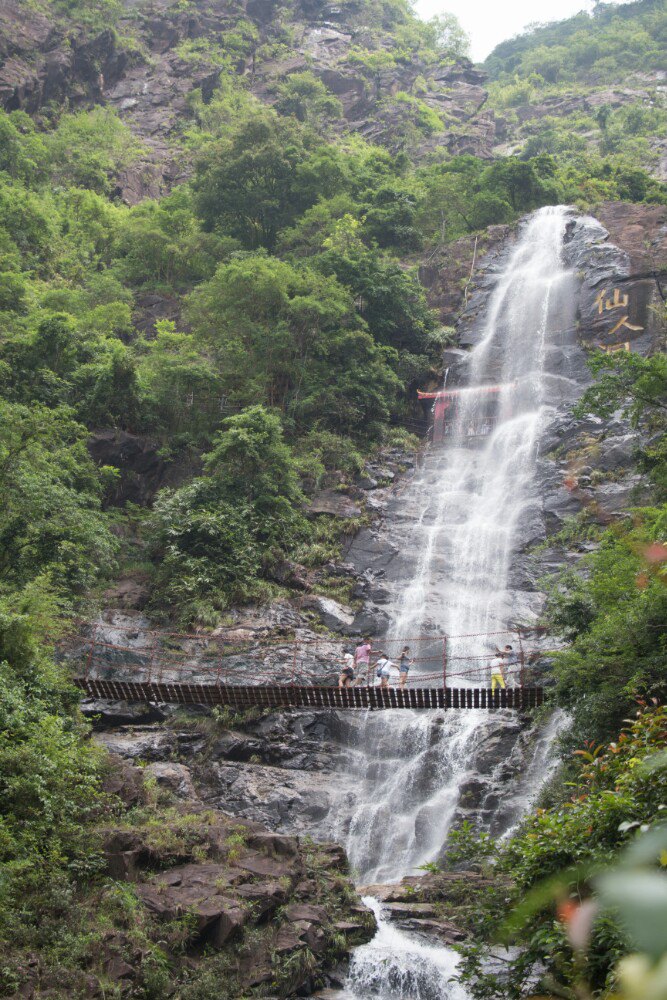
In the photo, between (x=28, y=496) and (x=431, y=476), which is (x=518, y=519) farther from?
(x=28, y=496)

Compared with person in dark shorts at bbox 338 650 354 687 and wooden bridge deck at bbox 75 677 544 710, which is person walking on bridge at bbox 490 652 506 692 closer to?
wooden bridge deck at bbox 75 677 544 710

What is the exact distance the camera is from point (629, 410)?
46.1 feet

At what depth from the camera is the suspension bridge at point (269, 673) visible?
14.3 meters

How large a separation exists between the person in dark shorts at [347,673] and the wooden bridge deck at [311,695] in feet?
3.11

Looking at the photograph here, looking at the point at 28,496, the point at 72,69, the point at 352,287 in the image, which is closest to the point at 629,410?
the point at 28,496

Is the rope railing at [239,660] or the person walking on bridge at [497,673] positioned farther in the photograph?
the rope railing at [239,660]

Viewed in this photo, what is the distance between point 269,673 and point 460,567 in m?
6.32

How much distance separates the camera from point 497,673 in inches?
606

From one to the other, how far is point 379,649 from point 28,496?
7717 mm

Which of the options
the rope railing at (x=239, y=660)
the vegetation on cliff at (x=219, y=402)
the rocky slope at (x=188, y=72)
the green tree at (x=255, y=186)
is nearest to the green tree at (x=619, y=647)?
the vegetation on cliff at (x=219, y=402)

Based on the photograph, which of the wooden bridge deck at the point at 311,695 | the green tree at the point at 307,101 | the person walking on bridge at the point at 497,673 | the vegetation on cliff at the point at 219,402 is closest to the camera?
the vegetation on cliff at the point at 219,402

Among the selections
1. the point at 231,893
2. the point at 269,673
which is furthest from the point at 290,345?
the point at 231,893

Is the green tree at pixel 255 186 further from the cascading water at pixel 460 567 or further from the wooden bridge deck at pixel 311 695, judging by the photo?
the wooden bridge deck at pixel 311 695

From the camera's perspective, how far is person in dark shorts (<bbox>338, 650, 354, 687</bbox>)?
15.6 meters
